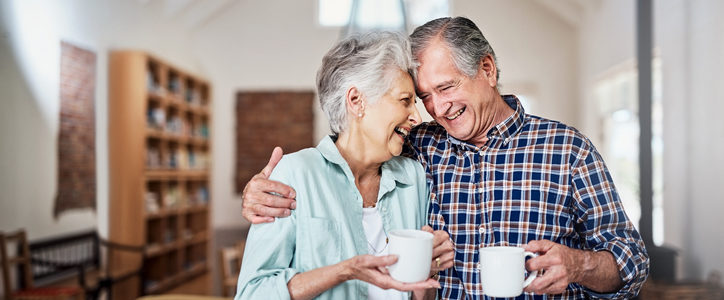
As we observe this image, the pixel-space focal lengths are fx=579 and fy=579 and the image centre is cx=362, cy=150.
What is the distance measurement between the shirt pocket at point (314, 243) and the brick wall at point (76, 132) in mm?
3900

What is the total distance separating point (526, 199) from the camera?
129 cm

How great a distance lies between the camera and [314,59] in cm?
738

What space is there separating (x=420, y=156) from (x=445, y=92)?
0.19 m

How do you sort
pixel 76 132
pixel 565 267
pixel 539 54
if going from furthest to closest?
1. pixel 539 54
2. pixel 76 132
3. pixel 565 267

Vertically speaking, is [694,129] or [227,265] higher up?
[694,129]

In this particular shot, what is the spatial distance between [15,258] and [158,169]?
217cm

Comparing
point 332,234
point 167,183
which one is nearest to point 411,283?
point 332,234

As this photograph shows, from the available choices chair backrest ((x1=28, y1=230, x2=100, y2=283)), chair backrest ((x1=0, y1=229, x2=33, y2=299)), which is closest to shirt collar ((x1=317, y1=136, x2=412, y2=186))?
chair backrest ((x1=0, y1=229, x2=33, y2=299))

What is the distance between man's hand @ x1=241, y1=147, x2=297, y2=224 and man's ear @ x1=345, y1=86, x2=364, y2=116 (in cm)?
22

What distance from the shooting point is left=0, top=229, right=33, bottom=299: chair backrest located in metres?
3.73

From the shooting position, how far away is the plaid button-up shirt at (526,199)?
1.25 metres

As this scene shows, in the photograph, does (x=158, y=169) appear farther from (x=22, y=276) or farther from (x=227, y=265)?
(x=227, y=265)

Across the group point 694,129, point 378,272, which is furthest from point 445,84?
point 694,129

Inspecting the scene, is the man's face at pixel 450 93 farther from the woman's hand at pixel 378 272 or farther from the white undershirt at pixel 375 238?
the woman's hand at pixel 378 272
